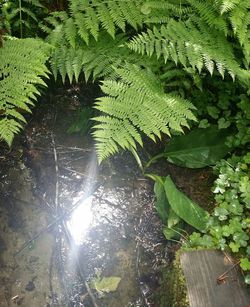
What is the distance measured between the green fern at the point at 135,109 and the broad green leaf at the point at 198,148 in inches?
10.9

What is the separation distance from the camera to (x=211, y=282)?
2236 millimetres

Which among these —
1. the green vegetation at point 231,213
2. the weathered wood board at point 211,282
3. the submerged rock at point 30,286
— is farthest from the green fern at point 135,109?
the submerged rock at point 30,286

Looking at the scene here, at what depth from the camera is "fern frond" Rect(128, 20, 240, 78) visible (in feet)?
8.70

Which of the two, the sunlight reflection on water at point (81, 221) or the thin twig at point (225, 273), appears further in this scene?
the sunlight reflection on water at point (81, 221)

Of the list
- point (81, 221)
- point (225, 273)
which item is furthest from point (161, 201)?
point (225, 273)

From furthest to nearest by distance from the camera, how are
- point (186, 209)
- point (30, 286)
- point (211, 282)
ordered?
point (186, 209) → point (30, 286) → point (211, 282)

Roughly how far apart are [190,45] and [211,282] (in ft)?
5.15

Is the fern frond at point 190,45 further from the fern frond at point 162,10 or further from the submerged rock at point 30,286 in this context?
the submerged rock at point 30,286

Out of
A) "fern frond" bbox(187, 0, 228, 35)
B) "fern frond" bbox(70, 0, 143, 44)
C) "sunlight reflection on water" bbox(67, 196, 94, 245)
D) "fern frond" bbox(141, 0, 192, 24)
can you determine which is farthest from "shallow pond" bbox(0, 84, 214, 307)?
"fern frond" bbox(187, 0, 228, 35)

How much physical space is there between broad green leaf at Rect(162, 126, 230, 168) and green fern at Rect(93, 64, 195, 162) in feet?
→ 0.91

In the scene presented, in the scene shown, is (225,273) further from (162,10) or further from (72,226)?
(162,10)

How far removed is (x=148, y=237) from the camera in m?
2.73

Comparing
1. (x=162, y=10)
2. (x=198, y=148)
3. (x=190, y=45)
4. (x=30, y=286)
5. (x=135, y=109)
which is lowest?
(x=30, y=286)

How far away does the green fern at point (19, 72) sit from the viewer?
2.50m
